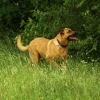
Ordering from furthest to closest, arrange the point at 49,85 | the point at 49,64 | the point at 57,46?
the point at 57,46 → the point at 49,64 → the point at 49,85

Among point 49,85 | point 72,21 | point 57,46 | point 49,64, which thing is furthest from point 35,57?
point 49,85

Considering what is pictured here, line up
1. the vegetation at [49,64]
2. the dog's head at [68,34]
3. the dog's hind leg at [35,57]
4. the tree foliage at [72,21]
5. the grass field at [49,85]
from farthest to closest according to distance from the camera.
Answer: the dog's hind leg at [35,57]
the tree foliage at [72,21]
the dog's head at [68,34]
the vegetation at [49,64]
the grass field at [49,85]

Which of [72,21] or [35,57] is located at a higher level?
[72,21]

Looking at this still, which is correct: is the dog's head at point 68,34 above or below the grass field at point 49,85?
above

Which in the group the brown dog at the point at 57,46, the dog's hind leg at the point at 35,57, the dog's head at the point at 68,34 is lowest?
the dog's hind leg at the point at 35,57

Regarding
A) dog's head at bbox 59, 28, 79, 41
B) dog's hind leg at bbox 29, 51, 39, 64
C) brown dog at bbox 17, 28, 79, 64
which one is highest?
dog's head at bbox 59, 28, 79, 41

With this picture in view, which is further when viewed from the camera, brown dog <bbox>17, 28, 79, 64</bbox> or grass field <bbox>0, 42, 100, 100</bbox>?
brown dog <bbox>17, 28, 79, 64</bbox>

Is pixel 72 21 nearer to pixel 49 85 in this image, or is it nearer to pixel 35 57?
pixel 35 57

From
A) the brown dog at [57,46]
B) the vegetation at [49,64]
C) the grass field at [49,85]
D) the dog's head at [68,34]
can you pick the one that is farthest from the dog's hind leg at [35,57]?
the grass field at [49,85]

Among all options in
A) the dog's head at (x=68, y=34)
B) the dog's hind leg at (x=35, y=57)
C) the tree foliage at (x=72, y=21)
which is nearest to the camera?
the dog's head at (x=68, y=34)

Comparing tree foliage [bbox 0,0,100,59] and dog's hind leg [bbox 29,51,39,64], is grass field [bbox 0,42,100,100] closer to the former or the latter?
tree foliage [bbox 0,0,100,59]

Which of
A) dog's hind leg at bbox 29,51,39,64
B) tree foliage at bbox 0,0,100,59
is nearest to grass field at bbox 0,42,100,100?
tree foliage at bbox 0,0,100,59

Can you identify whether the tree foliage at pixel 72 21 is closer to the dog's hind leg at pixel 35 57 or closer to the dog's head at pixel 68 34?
the dog's head at pixel 68 34

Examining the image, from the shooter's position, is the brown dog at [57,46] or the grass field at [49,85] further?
the brown dog at [57,46]
